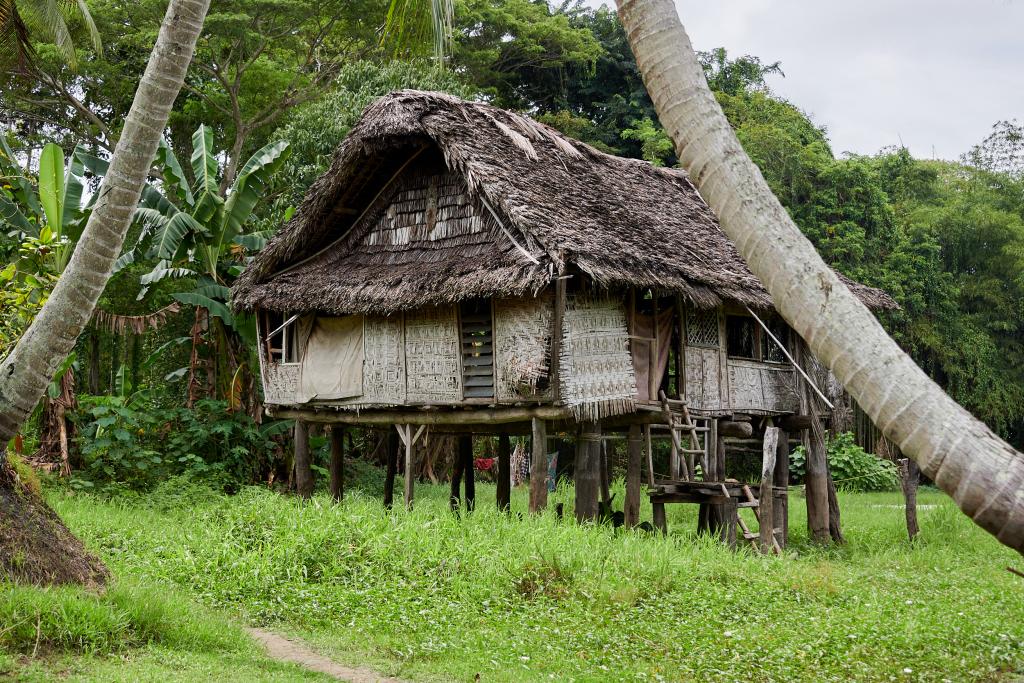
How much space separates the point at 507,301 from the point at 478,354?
2.65 ft

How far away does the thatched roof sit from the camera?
39.4ft

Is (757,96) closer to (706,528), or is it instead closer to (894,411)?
(706,528)

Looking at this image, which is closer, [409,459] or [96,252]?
[96,252]

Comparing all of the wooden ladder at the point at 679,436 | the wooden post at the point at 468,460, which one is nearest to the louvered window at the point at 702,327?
the wooden ladder at the point at 679,436

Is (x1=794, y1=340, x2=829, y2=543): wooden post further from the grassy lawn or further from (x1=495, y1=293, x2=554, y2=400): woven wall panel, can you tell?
(x1=495, y1=293, x2=554, y2=400): woven wall panel

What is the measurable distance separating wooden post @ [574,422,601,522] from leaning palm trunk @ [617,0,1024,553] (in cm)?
785

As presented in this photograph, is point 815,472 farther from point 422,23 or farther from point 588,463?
point 422,23

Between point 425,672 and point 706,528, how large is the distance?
7852mm

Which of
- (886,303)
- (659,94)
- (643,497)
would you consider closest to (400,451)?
(643,497)

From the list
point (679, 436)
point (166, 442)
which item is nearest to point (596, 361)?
point (679, 436)

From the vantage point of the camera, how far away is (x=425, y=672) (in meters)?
6.82

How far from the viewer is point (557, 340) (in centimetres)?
1169

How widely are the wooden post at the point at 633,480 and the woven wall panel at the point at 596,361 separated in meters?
0.94

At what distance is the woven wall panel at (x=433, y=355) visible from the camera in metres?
12.9
